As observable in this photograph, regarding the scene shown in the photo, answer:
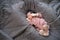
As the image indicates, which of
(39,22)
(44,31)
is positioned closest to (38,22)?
(39,22)

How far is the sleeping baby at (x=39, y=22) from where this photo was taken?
131 centimetres

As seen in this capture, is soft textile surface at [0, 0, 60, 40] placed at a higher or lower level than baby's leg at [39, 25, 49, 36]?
higher

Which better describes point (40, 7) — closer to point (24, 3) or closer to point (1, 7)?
point (24, 3)

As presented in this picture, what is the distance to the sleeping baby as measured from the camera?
1.31m

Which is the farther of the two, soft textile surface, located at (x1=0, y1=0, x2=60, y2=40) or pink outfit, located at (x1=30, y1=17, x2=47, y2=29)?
pink outfit, located at (x1=30, y1=17, x2=47, y2=29)

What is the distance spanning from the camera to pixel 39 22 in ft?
4.64

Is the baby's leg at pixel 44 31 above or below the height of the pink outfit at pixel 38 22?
below

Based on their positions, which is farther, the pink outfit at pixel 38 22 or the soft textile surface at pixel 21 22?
the pink outfit at pixel 38 22

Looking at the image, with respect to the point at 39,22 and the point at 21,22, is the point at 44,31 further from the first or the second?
the point at 21,22

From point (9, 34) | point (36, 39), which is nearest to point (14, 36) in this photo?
point (9, 34)

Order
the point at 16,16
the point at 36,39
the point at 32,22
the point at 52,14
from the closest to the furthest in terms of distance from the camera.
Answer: the point at 36,39, the point at 16,16, the point at 32,22, the point at 52,14

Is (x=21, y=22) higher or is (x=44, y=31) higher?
(x=21, y=22)

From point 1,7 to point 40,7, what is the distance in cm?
52

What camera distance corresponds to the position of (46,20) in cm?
150
